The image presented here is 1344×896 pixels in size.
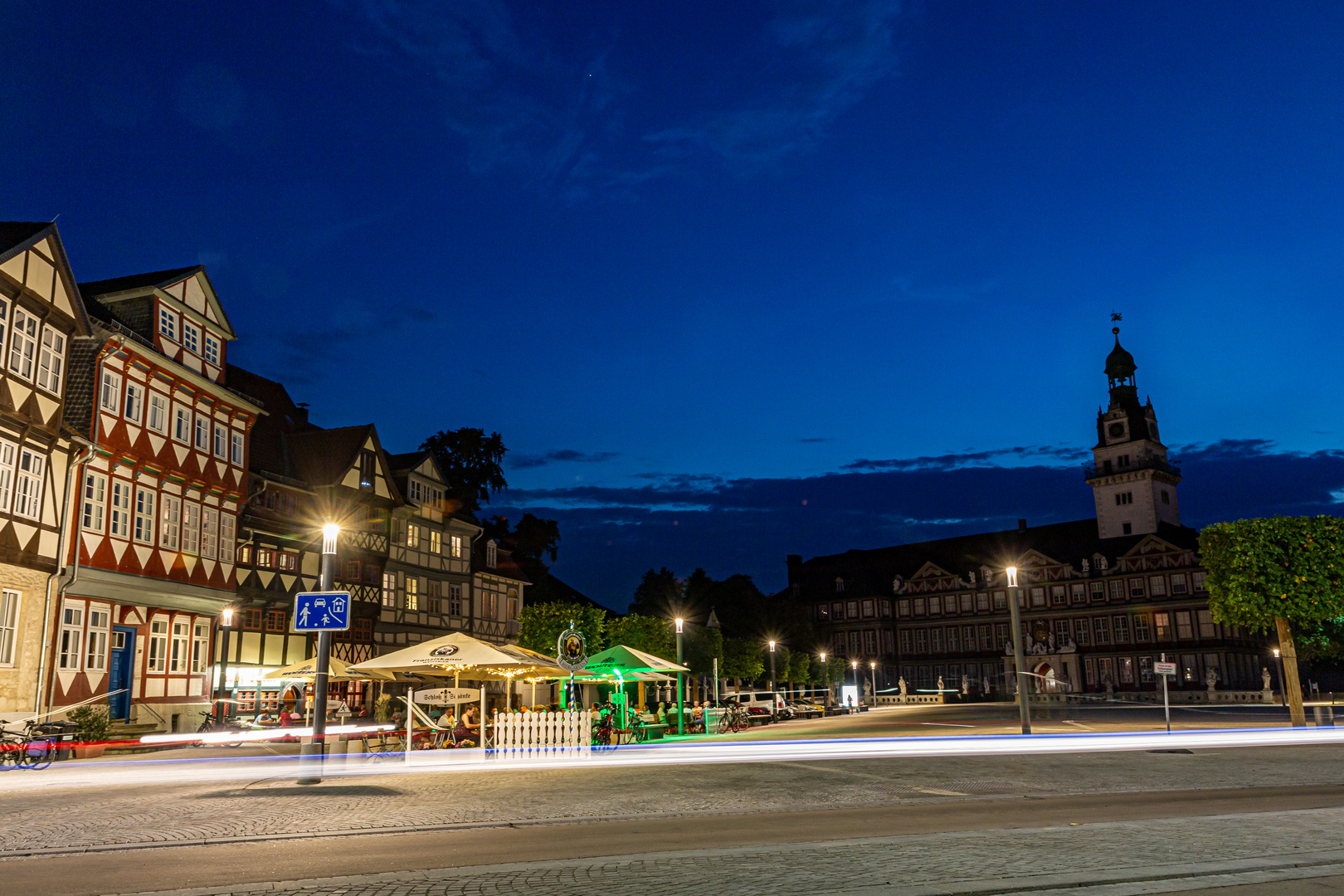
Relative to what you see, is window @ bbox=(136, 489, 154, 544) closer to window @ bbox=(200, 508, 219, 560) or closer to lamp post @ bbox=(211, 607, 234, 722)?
window @ bbox=(200, 508, 219, 560)

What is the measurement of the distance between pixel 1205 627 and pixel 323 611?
86087 mm

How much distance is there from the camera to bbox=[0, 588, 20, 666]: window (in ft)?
82.6

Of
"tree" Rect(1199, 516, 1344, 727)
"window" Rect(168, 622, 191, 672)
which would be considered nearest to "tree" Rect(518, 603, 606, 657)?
"window" Rect(168, 622, 191, 672)

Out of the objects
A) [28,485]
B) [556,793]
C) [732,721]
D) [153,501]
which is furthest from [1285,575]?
[28,485]

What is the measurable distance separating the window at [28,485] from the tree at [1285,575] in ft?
123

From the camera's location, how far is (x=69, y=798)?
50.3 ft

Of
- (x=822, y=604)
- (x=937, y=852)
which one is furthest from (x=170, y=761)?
(x=822, y=604)

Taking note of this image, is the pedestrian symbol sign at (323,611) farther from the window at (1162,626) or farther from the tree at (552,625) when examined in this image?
the window at (1162,626)

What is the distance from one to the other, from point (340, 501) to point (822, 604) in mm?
75692

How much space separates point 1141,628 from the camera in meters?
90.4

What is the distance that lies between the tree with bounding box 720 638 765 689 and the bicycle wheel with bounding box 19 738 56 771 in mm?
47089

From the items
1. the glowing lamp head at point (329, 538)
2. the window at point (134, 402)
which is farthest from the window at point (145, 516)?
the glowing lamp head at point (329, 538)

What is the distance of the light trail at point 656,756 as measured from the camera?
64.4 feet

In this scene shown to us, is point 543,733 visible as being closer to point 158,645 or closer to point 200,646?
point 158,645
